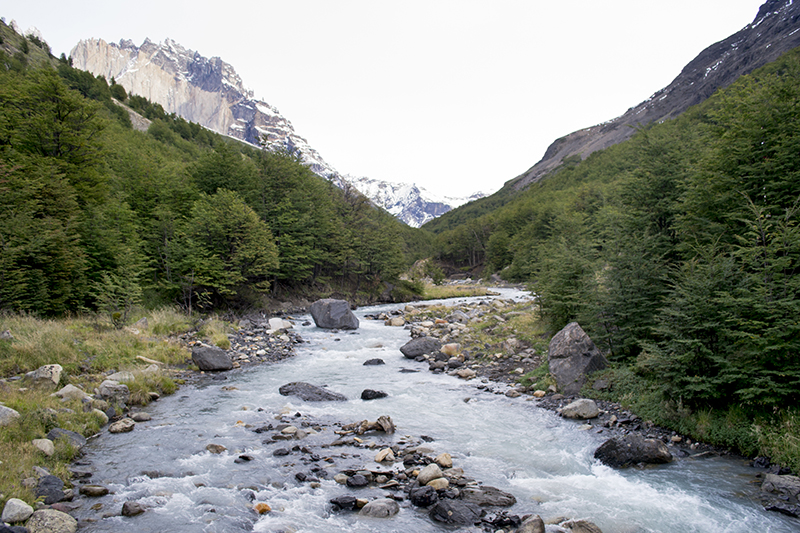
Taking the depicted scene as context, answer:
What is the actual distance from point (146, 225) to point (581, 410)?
31.9m

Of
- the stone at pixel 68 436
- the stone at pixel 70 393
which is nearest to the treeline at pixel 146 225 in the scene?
the stone at pixel 70 393

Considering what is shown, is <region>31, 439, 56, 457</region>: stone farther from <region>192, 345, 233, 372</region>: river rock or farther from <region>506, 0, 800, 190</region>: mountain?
<region>506, 0, 800, 190</region>: mountain

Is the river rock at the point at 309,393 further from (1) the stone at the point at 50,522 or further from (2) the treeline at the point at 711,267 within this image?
(2) the treeline at the point at 711,267

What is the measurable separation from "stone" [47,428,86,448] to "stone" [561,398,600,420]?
1241cm

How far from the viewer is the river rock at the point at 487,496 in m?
6.86

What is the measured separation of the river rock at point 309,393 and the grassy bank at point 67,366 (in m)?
3.92

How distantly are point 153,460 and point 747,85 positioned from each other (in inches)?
881

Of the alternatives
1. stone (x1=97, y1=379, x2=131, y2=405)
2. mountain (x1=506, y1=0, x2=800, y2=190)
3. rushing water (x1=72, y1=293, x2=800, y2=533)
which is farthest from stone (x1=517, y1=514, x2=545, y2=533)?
mountain (x1=506, y1=0, x2=800, y2=190)

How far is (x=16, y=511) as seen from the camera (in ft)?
18.0

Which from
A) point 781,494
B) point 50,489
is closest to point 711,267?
point 781,494

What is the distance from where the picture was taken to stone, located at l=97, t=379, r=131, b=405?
35.8 ft

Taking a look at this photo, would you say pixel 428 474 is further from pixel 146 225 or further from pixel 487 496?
pixel 146 225

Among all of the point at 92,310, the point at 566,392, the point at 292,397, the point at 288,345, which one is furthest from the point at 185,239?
the point at 566,392

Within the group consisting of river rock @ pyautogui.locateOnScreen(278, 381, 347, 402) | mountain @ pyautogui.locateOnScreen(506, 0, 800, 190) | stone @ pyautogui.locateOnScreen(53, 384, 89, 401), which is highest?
mountain @ pyautogui.locateOnScreen(506, 0, 800, 190)
